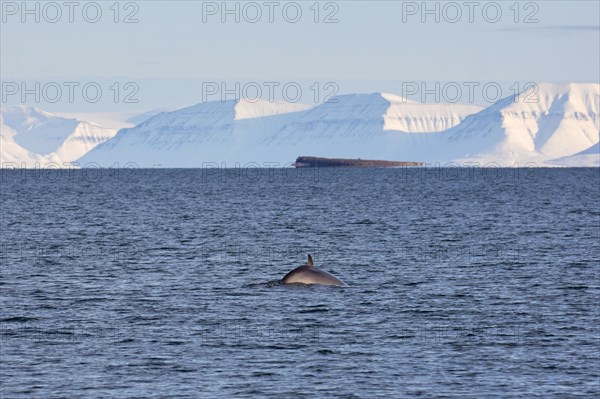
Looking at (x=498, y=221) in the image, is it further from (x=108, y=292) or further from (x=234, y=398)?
(x=234, y=398)

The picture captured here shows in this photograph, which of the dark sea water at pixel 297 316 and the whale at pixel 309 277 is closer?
the dark sea water at pixel 297 316

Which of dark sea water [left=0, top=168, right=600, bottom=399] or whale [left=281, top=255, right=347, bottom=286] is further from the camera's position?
whale [left=281, top=255, right=347, bottom=286]

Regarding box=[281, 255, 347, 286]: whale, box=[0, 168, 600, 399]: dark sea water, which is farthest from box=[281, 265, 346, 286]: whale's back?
box=[0, 168, 600, 399]: dark sea water

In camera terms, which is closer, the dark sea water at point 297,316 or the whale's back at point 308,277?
the dark sea water at point 297,316

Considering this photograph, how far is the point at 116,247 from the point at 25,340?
40732 mm

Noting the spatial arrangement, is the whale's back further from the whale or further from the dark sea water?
the dark sea water

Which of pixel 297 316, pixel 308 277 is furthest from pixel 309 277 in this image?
pixel 297 316

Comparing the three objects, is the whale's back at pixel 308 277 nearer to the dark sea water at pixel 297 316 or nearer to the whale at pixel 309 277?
the whale at pixel 309 277

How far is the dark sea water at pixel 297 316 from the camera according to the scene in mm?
35656

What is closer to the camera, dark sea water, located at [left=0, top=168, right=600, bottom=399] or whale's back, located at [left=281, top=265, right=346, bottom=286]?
dark sea water, located at [left=0, top=168, right=600, bottom=399]

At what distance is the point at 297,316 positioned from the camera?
155 ft

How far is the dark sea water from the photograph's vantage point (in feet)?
117

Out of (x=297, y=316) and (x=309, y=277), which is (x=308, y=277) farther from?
(x=297, y=316)

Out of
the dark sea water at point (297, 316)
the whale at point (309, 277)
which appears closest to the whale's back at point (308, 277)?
the whale at point (309, 277)
